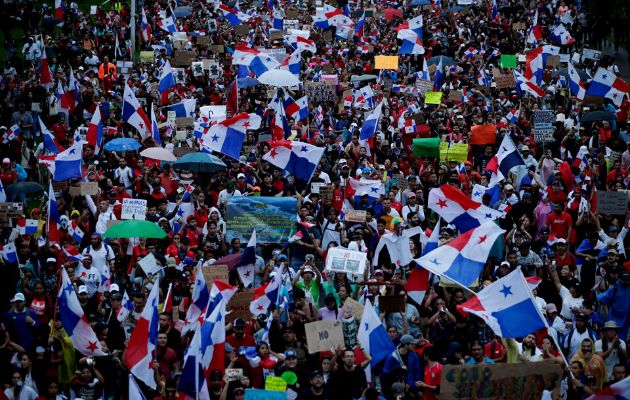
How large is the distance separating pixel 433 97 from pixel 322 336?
13.7m

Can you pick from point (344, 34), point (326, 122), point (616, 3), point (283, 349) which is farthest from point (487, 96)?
point (283, 349)

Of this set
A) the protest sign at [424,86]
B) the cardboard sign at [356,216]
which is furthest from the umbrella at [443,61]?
the cardboard sign at [356,216]

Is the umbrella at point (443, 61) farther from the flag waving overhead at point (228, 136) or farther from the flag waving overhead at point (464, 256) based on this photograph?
the flag waving overhead at point (464, 256)

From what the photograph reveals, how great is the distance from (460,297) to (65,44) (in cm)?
2174

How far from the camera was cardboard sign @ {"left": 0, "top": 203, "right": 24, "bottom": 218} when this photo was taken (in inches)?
840

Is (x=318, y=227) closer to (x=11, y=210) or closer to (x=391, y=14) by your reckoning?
(x=11, y=210)

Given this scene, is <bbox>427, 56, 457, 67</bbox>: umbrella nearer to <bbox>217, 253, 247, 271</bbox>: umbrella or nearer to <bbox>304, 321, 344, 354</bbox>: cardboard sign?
<bbox>217, 253, 247, 271</bbox>: umbrella

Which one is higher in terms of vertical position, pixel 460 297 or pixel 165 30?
pixel 460 297

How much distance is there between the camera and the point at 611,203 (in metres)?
21.2

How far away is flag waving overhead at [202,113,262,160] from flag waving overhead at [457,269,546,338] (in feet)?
31.6

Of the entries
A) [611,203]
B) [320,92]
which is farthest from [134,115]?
[611,203]

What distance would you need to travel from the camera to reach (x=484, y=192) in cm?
2238

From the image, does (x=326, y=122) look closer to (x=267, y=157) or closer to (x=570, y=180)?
(x=267, y=157)

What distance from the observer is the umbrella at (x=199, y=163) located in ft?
78.3
